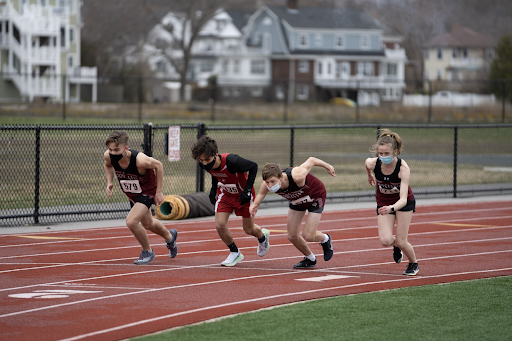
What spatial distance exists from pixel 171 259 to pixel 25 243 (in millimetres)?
2586

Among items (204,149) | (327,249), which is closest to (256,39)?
(327,249)

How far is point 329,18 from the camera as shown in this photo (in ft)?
229

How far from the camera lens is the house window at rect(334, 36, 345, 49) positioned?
228ft

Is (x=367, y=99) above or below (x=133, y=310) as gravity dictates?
above

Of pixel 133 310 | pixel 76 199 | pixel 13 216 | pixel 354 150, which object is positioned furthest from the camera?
pixel 354 150

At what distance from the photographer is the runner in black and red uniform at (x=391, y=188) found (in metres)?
8.18

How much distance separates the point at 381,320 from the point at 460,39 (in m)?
80.0

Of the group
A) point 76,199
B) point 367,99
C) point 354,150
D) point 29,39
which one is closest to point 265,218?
point 76,199

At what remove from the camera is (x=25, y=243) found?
35.6 feet

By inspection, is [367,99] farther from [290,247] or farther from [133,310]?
[133,310]

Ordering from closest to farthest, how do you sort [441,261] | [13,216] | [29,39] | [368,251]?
1. [441,261]
2. [368,251]
3. [13,216]
4. [29,39]

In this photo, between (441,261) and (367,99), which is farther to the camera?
(367,99)

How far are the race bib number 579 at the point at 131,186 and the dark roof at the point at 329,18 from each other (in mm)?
60727

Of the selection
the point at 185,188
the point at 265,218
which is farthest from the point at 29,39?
the point at 265,218
